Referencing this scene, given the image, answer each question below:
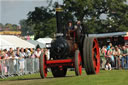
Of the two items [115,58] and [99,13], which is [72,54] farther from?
[99,13]

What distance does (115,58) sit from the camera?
27.8m

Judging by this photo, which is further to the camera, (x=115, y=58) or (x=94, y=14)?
(x=94, y=14)

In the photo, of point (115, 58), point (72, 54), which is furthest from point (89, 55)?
point (115, 58)

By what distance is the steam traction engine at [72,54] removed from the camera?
641 inches

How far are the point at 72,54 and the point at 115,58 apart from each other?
34.7 ft

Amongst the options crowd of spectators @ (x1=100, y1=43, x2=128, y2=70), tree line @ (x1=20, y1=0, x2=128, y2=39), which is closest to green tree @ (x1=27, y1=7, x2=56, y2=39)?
tree line @ (x1=20, y1=0, x2=128, y2=39)

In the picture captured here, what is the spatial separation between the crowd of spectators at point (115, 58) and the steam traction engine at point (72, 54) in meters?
9.67

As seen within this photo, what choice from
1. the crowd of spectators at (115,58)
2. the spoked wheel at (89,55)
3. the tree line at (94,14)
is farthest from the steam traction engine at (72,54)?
the tree line at (94,14)

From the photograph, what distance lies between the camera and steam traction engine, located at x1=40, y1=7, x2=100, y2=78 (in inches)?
641

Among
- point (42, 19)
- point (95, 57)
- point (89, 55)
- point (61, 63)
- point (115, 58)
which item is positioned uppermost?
point (42, 19)

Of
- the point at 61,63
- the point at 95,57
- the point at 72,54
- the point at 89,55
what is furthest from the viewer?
the point at 72,54

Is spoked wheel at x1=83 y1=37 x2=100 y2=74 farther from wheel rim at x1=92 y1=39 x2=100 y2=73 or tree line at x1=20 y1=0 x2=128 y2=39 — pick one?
tree line at x1=20 y1=0 x2=128 y2=39

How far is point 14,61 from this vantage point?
2331 cm

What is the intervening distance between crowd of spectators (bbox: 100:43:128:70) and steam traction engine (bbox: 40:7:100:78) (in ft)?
31.7
